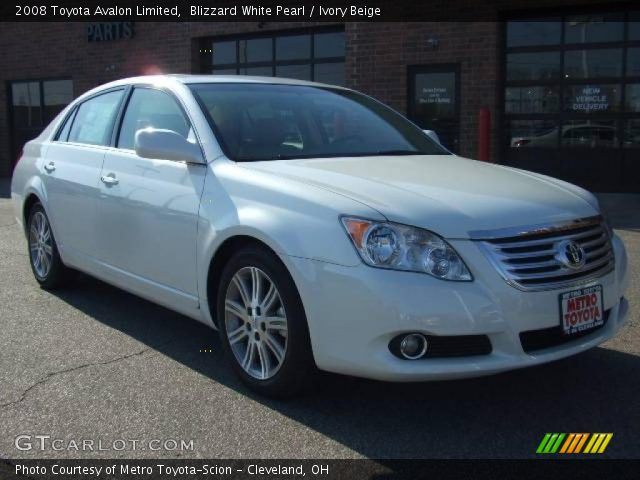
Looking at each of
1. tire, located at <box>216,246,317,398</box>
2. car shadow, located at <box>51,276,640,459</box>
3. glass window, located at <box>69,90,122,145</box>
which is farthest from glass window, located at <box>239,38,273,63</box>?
tire, located at <box>216,246,317,398</box>

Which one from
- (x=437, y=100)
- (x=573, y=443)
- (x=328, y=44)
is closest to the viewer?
(x=573, y=443)

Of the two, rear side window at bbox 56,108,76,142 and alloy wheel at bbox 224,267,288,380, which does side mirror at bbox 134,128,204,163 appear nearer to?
alloy wheel at bbox 224,267,288,380

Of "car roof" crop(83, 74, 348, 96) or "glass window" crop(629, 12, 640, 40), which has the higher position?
"glass window" crop(629, 12, 640, 40)

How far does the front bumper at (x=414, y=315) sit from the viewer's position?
2.90m

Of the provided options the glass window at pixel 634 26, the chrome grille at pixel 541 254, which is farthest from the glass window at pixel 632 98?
the chrome grille at pixel 541 254

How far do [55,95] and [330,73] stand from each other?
7.38 meters

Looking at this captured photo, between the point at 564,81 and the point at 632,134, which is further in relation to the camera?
the point at 564,81

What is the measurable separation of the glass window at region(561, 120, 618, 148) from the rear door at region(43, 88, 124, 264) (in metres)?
8.45

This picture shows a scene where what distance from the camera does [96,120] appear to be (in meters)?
5.11

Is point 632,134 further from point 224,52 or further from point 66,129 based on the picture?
point 66,129

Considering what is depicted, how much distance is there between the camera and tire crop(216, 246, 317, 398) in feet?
10.5

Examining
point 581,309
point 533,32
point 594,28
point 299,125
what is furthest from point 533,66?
point 581,309

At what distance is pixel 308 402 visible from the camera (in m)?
3.42
